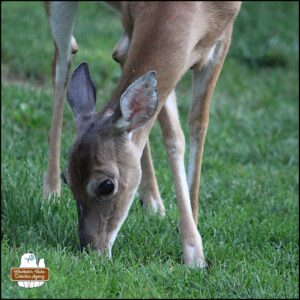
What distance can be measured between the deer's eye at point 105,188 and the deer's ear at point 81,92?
0.52m

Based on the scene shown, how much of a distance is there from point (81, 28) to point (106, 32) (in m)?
0.31

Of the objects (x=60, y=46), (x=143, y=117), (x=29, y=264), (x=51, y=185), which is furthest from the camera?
(x=60, y=46)

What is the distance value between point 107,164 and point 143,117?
0.35m

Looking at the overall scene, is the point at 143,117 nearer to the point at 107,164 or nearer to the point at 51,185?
the point at 107,164

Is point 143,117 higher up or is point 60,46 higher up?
point 143,117

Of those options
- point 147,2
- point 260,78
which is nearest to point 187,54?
point 147,2

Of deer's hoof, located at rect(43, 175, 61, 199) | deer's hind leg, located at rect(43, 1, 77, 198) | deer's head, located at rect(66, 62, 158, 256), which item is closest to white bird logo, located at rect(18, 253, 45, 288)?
deer's head, located at rect(66, 62, 158, 256)

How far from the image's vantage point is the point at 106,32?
41.7ft

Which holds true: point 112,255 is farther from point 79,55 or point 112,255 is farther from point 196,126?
point 79,55

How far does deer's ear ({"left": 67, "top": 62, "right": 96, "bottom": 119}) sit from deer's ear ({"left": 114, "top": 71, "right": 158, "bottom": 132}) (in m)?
0.32
